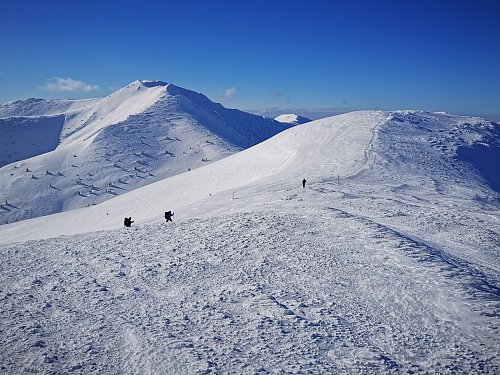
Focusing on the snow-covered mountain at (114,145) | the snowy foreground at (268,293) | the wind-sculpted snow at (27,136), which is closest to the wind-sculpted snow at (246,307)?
the snowy foreground at (268,293)

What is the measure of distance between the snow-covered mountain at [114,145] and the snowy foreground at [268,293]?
172ft

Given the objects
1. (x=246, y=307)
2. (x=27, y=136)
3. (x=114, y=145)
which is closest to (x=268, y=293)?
(x=246, y=307)

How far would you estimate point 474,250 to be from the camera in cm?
1414

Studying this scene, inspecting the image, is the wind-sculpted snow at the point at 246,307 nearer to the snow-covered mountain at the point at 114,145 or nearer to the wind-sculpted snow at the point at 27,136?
the snow-covered mountain at the point at 114,145

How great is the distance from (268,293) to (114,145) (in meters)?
88.2

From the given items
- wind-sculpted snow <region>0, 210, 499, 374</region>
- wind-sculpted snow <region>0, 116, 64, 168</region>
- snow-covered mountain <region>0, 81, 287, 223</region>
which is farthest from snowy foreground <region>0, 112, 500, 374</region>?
wind-sculpted snow <region>0, 116, 64, 168</region>

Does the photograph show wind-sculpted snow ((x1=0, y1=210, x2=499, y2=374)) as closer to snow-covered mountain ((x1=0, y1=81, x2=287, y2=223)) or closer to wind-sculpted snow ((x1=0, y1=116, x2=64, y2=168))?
snow-covered mountain ((x1=0, y1=81, x2=287, y2=223))

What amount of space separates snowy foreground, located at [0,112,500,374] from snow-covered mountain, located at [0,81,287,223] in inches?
2059

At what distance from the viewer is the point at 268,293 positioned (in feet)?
34.0

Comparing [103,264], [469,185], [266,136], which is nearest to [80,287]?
[103,264]

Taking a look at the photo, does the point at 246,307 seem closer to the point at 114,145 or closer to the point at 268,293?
the point at 268,293

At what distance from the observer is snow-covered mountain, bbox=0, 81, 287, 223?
6488 cm

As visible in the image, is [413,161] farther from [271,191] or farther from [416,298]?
[416,298]

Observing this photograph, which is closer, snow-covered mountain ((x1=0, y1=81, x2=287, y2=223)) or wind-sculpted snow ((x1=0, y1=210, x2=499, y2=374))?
wind-sculpted snow ((x1=0, y1=210, x2=499, y2=374))
